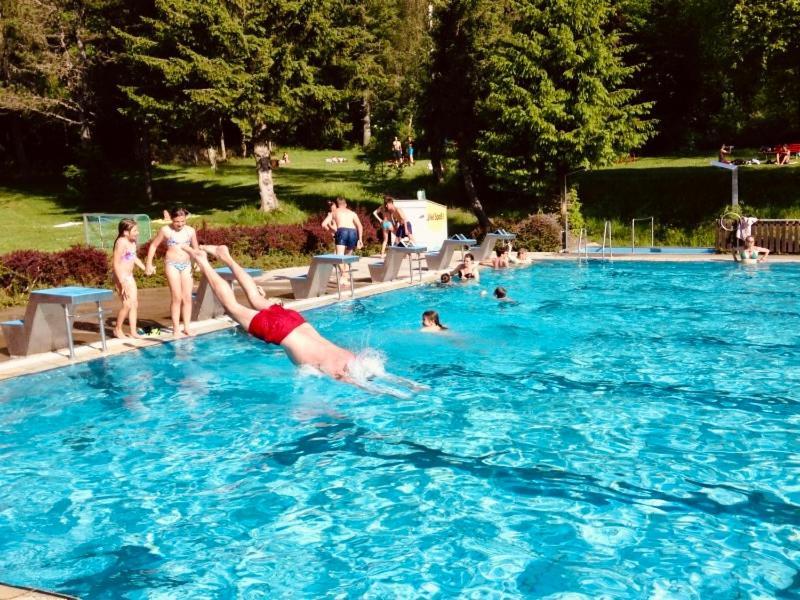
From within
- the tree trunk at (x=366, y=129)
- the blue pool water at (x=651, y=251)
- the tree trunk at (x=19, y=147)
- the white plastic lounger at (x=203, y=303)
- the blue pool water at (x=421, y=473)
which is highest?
the tree trunk at (x=366, y=129)

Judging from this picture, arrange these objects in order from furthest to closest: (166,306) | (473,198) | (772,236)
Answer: (473,198), (772,236), (166,306)

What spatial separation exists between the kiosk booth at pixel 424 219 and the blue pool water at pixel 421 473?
38.3 feet

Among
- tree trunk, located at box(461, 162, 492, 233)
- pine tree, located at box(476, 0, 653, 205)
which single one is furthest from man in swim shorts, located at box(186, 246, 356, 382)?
tree trunk, located at box(461, 162, 492, 233)

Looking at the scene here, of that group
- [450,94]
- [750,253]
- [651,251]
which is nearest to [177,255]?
[750,253]

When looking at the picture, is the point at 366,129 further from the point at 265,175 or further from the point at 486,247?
the point at 486,247

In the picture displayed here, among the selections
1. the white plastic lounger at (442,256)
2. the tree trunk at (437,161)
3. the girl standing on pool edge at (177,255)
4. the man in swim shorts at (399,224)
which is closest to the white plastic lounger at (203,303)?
the girl standing on pool edge at (177,255)

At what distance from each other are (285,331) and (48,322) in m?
4.25

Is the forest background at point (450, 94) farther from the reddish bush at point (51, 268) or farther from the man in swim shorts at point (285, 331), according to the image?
the man in swim shorts at point (285, 331)

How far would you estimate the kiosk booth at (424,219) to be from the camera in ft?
76.9

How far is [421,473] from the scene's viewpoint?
22.5ft

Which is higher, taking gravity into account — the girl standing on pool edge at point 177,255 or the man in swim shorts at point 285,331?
the girl standing on pool edge at point 177,255

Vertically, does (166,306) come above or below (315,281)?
below

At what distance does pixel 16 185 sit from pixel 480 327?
3863cm

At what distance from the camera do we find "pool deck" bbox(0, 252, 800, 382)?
→ 10.3m
